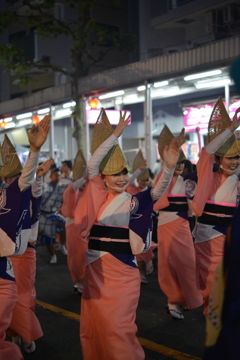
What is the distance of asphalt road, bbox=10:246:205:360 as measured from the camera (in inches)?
174

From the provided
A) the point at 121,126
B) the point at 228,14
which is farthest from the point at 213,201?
the point at 228,14

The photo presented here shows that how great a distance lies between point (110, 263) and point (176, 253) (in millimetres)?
2084

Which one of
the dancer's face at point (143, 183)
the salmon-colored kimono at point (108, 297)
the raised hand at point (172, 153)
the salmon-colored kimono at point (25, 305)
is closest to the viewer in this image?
the salmon-colored kimono at point (108, 297)

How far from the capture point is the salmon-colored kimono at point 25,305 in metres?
4.36

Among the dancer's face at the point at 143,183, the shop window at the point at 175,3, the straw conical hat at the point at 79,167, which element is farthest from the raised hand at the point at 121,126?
the shop window at the point at 175,3

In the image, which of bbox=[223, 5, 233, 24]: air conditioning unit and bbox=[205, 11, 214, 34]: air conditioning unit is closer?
bbox=[223, 5, 233, 24]: air conditioning unit

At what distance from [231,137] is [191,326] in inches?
85.1

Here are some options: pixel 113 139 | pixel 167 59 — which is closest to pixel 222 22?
pixel 167 59

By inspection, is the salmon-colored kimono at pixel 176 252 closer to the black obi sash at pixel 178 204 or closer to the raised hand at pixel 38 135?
the black obi sash at pixel 178 204

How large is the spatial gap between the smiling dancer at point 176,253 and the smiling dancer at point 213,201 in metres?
0.75

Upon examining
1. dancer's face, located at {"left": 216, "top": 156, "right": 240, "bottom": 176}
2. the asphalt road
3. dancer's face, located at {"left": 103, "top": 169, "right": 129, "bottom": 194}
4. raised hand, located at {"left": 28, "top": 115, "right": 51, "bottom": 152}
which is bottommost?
the asphalt road

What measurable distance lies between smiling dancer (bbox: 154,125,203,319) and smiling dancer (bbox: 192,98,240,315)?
75cm

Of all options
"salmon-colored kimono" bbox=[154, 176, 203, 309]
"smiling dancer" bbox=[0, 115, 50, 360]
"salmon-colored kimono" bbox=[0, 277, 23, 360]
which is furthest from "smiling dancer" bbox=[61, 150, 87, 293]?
"salmon-colored kimono" bbox=[0, 277, 23, 360]

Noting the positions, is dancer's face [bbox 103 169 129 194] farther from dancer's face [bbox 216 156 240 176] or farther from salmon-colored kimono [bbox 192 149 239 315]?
dancer's face [bbox 216 156 240 176]
